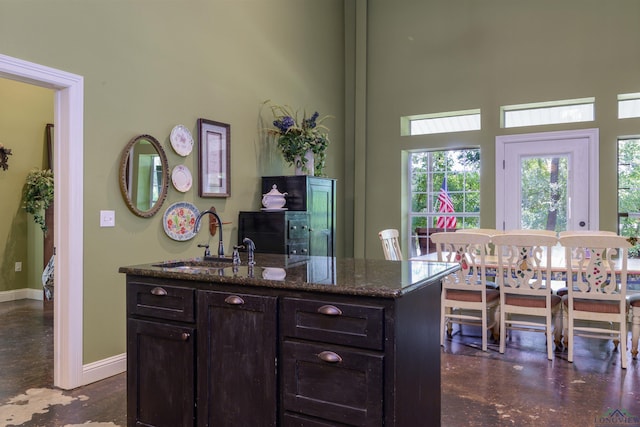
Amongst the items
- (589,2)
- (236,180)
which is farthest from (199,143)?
(589,2)

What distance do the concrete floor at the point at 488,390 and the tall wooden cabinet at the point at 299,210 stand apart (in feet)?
5.28

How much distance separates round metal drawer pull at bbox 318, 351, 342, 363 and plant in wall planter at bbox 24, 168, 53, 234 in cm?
519

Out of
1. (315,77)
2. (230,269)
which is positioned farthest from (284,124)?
(230,269)

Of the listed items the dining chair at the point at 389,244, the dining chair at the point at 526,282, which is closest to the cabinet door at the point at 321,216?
the dining chair at the point at 389,244

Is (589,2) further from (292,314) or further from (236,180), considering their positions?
(292,314)

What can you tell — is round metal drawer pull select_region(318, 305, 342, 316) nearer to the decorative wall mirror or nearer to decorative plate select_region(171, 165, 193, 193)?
the decorative wall mirror

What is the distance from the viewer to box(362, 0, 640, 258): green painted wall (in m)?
5.02

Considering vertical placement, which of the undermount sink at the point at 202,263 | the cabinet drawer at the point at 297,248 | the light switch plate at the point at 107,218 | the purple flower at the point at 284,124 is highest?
the purple flower at the point at 284,124

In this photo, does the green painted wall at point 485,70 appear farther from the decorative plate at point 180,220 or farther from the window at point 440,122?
the decorative plate at point 180,220

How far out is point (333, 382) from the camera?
183cm

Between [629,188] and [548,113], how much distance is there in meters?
1.16

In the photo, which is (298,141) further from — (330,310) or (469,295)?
(330,310)

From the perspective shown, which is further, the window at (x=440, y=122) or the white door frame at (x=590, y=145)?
the window at (x=440, y=122)

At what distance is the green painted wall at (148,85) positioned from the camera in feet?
10.7
